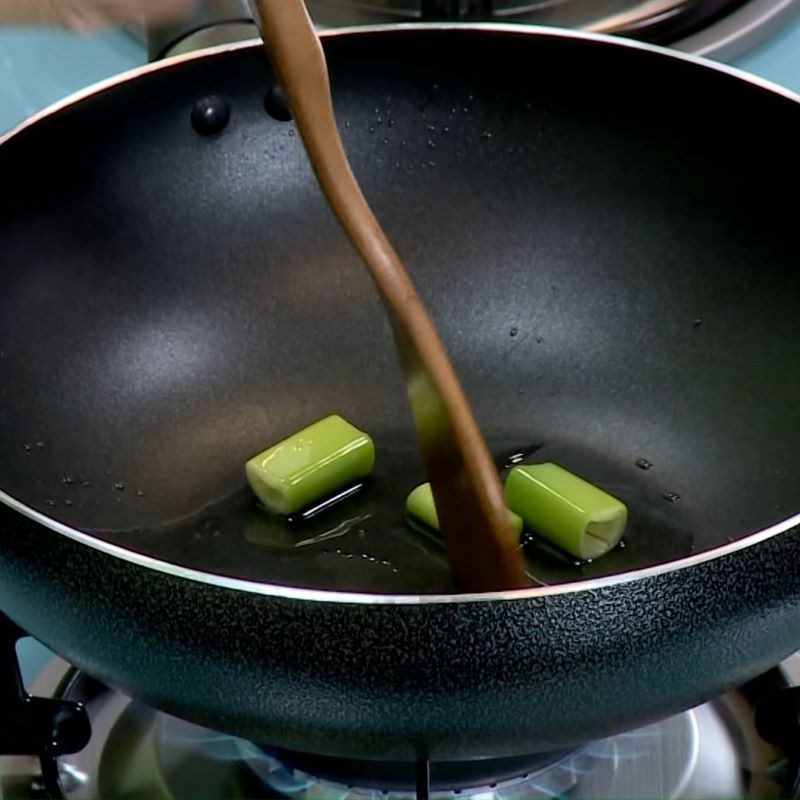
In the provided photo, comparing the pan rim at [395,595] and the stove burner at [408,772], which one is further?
the stove burner at [408,772]

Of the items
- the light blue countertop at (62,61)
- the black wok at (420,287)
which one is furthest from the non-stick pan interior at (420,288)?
the light blue countertop at (62,61)

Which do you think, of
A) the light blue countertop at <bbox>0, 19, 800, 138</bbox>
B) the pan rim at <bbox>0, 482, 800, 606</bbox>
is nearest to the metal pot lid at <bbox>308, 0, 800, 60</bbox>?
the light blue countertop at <bbox>0, 19, 800, 138</bbox>

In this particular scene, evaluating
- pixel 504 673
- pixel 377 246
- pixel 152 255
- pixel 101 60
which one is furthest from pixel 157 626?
pixel 101 60

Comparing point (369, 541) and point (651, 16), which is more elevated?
point (651, 16)

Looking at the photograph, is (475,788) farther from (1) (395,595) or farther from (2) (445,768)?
(1) (395,595)

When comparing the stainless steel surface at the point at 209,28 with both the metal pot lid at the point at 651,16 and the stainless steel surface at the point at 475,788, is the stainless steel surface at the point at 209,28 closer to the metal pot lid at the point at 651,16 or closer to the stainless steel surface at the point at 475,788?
the metal pot lid at the point at 651,16

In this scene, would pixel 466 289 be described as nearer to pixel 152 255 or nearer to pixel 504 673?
pixel 152 255

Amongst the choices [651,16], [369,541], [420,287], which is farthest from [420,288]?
[651,16]
